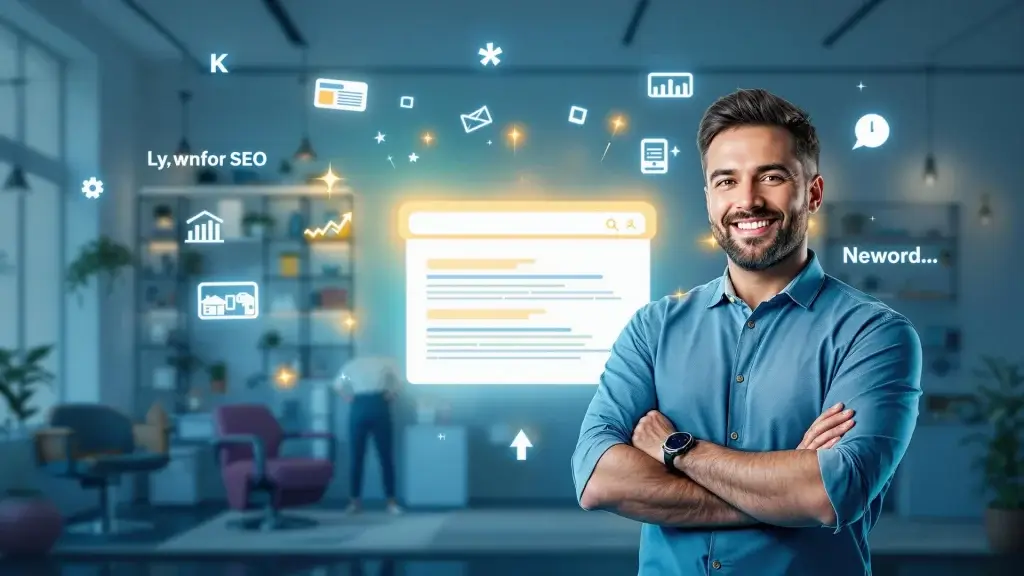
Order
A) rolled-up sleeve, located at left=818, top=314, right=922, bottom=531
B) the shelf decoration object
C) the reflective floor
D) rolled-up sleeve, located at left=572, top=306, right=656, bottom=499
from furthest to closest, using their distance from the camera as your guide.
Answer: the reflective floor
the shelf decoration object
rolled-up sleeve, located at left=572, top=306, right=656, bottom=499
rolled-up sleeve, located at left=818, top=314, right=922, bottom=531

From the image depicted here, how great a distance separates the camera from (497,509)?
4.22 meters

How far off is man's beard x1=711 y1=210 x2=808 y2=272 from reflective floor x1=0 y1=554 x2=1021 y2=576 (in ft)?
9.09

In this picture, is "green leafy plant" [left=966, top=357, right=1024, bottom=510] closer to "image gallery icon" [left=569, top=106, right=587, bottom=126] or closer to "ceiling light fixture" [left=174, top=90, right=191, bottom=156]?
"image gallery icon" [left=569, top=106, right=587, bottom=126]

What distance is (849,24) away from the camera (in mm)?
4000

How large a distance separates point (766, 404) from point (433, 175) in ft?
8.83

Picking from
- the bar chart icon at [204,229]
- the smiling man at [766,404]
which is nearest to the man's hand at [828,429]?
the smiling man at [766,404]

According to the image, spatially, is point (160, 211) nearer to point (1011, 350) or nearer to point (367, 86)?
point (367, 86)

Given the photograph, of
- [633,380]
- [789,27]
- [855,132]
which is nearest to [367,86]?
[789,27]

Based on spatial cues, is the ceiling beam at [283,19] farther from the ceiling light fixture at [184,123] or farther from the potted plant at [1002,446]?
the potted plant at [1002,446]

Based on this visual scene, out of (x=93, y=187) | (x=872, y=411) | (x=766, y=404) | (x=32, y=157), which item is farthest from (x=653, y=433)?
(x=32, y=157)

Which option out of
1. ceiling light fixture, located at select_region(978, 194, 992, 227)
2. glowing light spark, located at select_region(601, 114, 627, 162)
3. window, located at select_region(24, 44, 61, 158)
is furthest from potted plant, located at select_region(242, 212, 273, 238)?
ceiling light fixture, located at select_region(978, 194, 992, 227)

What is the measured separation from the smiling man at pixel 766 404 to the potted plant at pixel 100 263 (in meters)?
2.94

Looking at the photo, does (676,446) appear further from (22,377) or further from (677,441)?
(22,377)

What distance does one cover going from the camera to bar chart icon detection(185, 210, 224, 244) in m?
4.02
